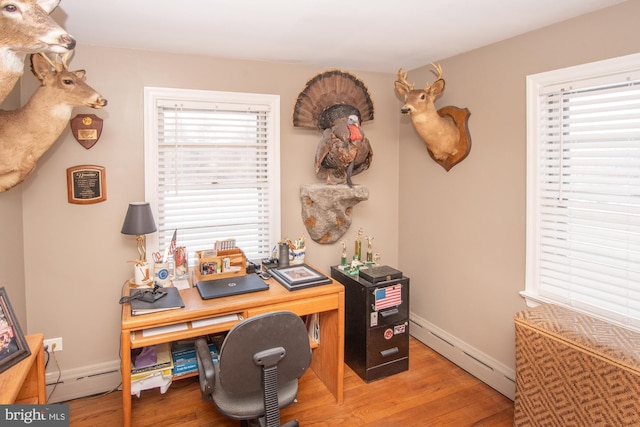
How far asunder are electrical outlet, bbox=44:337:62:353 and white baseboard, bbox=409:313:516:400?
110 inches

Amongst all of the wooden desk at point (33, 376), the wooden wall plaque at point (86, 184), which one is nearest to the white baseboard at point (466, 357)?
the wooden desk at point (33, 376)

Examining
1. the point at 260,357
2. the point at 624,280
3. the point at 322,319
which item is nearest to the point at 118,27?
the point at 260,357

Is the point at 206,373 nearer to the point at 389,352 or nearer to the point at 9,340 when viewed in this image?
the point at 9,340

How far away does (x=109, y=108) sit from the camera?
8.43 feet

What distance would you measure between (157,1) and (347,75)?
148cm

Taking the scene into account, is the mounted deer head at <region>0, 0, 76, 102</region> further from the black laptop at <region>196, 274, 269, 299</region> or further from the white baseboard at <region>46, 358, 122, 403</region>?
the white baseboard at <region>46, 358, 122, 403</region>

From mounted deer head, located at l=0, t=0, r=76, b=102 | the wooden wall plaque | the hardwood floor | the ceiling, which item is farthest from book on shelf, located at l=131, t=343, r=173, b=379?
the ceiling

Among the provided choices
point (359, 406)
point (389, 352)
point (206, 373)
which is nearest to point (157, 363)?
point (206, 373)

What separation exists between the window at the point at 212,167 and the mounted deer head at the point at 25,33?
1106 mm

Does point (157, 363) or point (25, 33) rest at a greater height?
point (25, 33)

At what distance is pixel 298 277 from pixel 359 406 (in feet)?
3.09

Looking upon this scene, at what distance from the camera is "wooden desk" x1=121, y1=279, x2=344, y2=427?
6.63ft

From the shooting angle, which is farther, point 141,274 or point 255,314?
point 141,274

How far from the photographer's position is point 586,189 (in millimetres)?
2170
